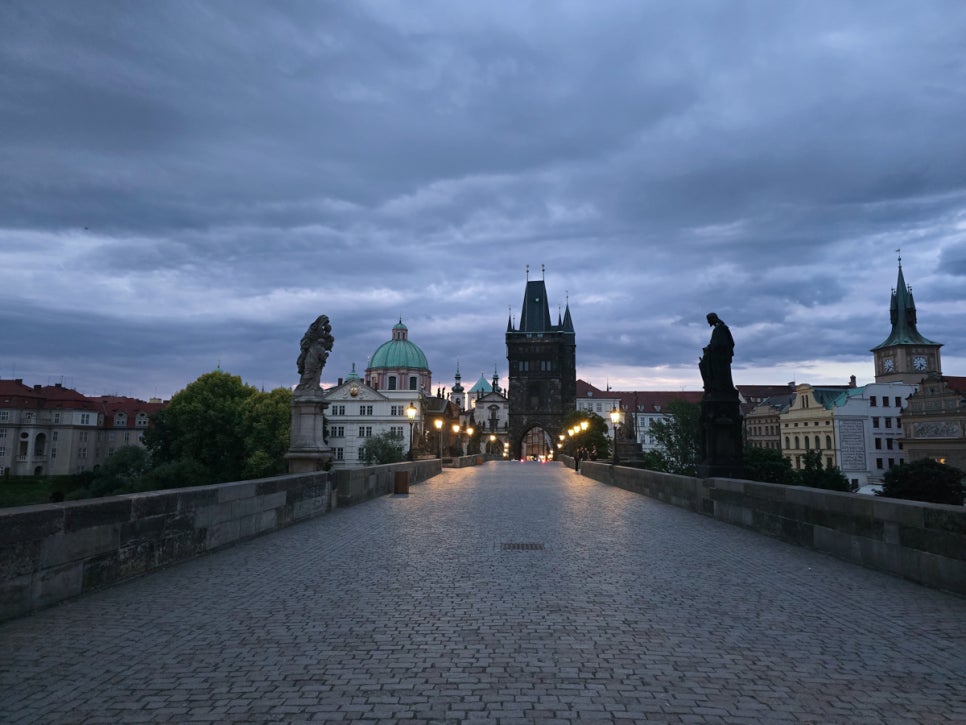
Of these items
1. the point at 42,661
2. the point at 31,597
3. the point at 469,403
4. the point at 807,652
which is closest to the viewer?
the point at 42,661

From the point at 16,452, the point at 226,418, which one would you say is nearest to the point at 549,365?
the point at 226,418

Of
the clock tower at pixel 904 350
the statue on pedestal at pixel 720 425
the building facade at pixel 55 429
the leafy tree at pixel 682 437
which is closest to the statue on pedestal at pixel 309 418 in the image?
the statue on pedestal at pixel 720 425

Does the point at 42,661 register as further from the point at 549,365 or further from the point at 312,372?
the point at 549,365

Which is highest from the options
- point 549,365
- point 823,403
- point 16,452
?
point 549,365

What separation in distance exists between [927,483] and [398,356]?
295 ft

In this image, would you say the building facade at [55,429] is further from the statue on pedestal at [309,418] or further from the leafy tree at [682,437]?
the statue on pedestal at [309,418]

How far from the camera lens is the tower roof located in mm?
115250

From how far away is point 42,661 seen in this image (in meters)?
4.56

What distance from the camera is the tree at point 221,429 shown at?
62.9 metres

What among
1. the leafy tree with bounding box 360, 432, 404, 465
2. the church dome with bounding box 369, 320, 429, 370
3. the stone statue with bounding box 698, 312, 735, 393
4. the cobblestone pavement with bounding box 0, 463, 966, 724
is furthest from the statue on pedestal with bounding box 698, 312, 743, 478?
the church dome with bounding box 369, 320, 429, 370

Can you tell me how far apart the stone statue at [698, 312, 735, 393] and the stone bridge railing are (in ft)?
31.2

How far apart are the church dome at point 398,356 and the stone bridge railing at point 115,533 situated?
104 meters

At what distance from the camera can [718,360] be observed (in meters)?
15.6

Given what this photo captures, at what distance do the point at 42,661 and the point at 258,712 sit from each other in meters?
1.88
